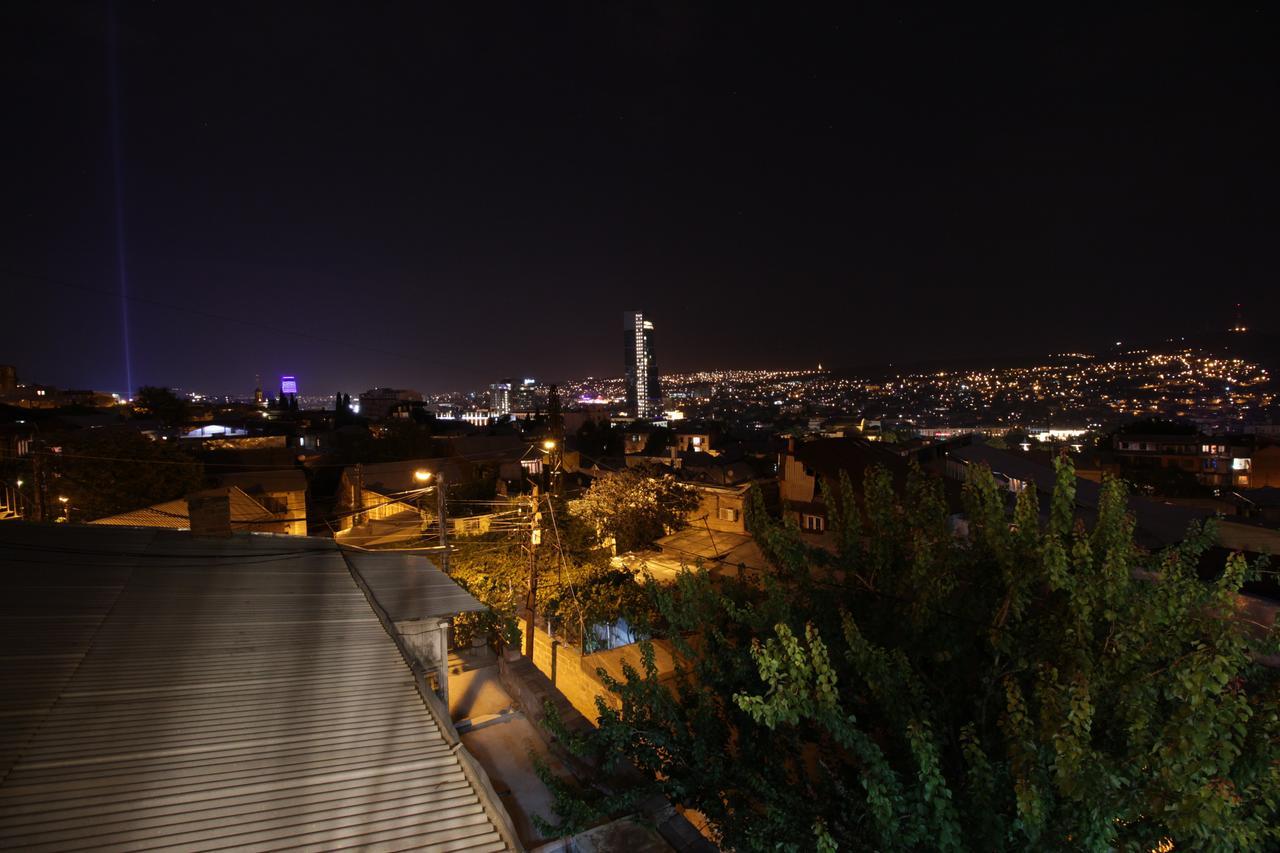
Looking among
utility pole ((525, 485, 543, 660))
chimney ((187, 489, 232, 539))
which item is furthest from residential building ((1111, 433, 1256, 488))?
chimney ((187, 489, 232, 539))

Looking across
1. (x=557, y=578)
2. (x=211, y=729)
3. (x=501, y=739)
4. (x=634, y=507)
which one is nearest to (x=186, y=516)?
(x=557, y=578)

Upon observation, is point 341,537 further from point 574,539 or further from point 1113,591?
point 1113,591

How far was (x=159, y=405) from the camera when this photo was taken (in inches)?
2275

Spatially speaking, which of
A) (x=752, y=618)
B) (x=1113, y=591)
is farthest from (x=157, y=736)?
(x=1113, y=591)

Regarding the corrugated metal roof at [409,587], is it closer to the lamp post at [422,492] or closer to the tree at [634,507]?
the lamp post at [422,492]

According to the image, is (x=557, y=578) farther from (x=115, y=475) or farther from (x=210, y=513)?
(x=115, y=475)

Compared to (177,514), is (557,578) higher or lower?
lower

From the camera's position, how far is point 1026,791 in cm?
309

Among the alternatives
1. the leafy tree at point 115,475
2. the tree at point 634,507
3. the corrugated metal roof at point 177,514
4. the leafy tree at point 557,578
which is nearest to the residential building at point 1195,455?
the tree at point 634,507

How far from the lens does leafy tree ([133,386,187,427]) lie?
183 feet

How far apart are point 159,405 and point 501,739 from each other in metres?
71.2

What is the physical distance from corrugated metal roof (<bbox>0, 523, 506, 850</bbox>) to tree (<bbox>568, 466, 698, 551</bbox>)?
1443cm

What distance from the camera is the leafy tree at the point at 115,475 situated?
65.8 ft

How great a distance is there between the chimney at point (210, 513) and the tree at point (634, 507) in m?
11.0
